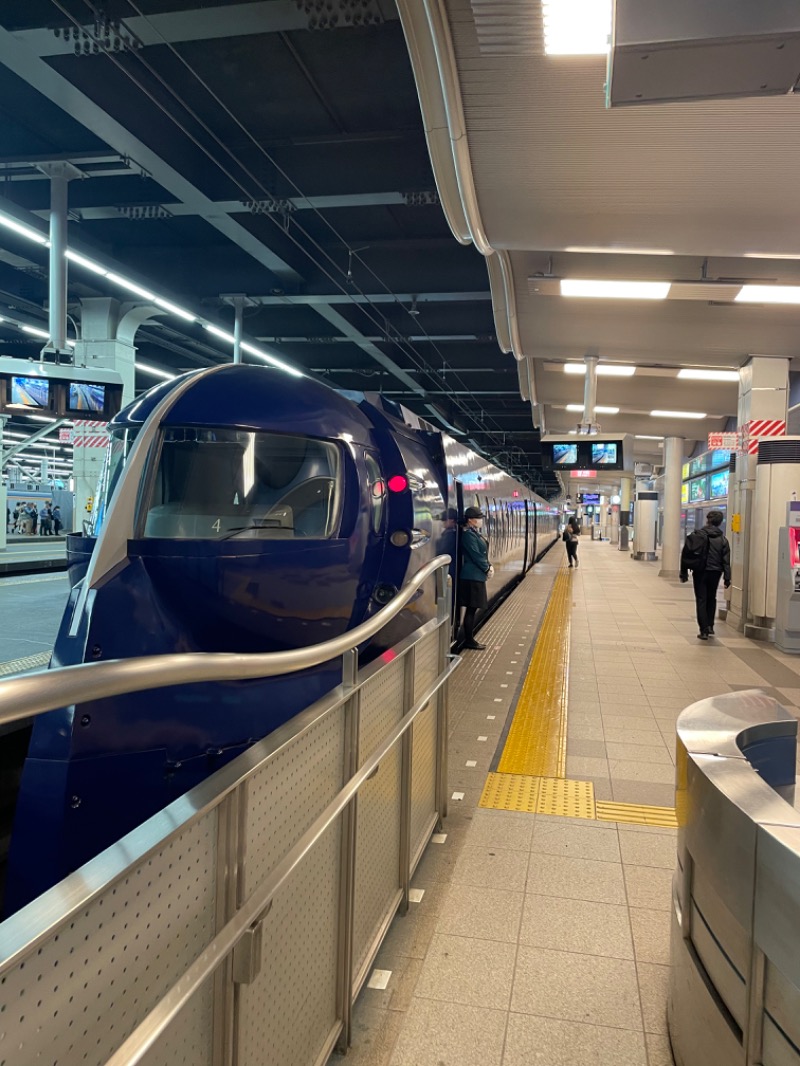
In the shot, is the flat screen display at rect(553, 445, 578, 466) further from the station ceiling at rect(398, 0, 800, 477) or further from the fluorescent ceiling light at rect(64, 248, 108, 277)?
the fluorescent ceiling light at rect(64, 248, 108, 277)

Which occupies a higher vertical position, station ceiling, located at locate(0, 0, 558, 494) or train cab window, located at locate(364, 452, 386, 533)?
station ceiling, located at locate(0, 0, 558, 494)

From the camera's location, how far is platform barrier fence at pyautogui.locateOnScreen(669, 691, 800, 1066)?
1.52 metres

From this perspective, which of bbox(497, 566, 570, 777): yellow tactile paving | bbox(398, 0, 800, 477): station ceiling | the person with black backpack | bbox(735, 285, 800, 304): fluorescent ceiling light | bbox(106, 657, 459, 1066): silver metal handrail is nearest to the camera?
bbox(106, 657, 459, 1066): silver metal handrail

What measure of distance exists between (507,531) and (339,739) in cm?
1228

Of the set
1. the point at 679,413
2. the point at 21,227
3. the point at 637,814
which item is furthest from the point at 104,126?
the point at 679,413

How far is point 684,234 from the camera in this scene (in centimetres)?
608

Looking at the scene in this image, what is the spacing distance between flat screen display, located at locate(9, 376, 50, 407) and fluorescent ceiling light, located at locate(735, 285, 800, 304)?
32.3 ft

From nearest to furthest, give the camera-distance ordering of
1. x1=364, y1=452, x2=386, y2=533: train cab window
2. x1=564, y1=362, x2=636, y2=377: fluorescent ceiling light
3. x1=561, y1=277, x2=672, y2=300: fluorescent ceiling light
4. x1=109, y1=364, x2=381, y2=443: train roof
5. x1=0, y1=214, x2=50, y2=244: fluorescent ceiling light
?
x1=109, y1=364, x2=381, y2=443: train roof < x1=364, y1=452, x2=386, y2=533: train cab window < x1=561, y1=277, x2=672, y2=300: fluorescent ceiling light < x1=0, y1=214, x2=50, y2=244: fluorescent ceiling light < x1=564, y1=362, x2=636, y2=377: fluorescent ceiling light

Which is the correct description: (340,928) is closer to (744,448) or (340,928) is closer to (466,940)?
(466,940)

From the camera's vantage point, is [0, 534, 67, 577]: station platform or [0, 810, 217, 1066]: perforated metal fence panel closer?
[0, 810, 217, 1066]: perforated metal fence panel

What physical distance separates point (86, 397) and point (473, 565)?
730 cm

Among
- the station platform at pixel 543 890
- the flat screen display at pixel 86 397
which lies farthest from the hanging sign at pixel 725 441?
the flat screen display at pixel 86 397

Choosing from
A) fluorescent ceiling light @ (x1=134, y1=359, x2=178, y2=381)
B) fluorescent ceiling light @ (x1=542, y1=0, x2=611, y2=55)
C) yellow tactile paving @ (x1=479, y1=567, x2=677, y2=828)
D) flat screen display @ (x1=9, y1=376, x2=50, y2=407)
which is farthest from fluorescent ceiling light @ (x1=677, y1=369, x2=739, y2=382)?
fluorescent ceiling light @ (x1=134, y1=359, x2=178, y2=381)

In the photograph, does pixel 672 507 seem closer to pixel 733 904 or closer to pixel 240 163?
pixel 240 163
